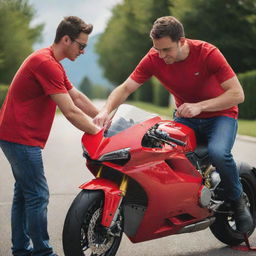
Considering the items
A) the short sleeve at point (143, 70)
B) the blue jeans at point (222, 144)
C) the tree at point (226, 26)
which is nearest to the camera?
the blue jeans at point (222, 144)

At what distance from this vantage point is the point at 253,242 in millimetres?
5395

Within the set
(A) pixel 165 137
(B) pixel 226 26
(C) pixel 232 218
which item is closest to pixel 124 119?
(A) pixel 165 137

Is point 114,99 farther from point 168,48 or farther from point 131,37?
point 131,37

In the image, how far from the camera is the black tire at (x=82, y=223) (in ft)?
13.2

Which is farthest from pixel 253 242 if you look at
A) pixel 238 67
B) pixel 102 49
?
pixel 102 49

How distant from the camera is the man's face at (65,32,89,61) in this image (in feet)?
14.3

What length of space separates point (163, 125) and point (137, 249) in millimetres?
1335

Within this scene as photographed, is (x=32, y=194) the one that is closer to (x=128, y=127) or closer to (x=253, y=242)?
(x=128, y=127)

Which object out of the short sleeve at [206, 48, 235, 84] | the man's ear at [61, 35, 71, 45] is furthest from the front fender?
the short sleeve at [206, 48, 235, 84]

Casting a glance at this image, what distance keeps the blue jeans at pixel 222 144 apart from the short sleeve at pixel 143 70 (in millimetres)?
464

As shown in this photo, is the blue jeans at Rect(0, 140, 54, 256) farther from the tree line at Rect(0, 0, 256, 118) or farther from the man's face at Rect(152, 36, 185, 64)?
the tree line at Rect(0, 0, 256, 118)

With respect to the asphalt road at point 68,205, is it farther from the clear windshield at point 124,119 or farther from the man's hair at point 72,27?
the man's hair at point 72,27

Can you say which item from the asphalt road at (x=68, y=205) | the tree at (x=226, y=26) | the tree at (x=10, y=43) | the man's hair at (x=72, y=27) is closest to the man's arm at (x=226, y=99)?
the man's hair at (x=72, y=27)

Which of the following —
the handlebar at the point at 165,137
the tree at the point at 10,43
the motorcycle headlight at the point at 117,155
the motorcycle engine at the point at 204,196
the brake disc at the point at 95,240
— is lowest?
the tree at the point at 10,43
